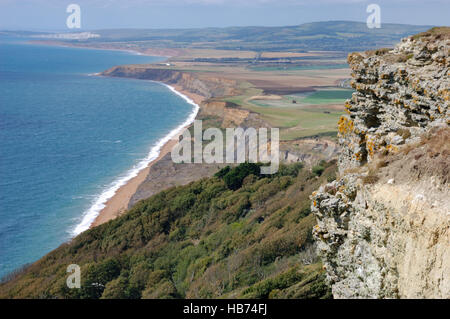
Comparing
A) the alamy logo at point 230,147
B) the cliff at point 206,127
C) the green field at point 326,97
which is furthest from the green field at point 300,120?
the green field at point 326,97

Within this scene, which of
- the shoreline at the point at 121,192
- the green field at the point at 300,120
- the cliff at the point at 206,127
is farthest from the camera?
the green field at the point at 300,120

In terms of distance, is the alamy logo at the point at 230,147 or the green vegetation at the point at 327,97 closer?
the alamy logo at the point at 230,147

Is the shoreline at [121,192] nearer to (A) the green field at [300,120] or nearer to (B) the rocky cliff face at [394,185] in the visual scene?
(A) the green field at [300,120]

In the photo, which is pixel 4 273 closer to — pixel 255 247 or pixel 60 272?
pixel 60 272

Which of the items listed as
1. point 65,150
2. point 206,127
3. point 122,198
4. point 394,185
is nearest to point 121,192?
point 122,198

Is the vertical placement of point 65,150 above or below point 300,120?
below

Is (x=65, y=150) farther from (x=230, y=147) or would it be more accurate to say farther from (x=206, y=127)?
(x=230, y=147)

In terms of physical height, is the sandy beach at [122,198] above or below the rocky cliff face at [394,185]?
below
